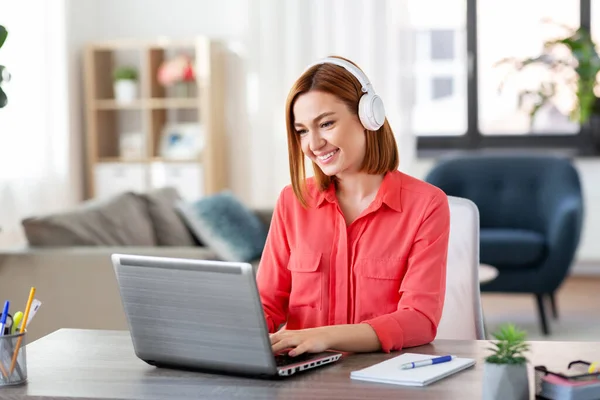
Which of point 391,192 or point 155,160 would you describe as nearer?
point 391,192

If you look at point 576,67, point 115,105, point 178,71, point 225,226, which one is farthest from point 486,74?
point 225,226

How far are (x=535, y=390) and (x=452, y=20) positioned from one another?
217 inches

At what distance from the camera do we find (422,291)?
180 centimetres

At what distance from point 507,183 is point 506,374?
421cm

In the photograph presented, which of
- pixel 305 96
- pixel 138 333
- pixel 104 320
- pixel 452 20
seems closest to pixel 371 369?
pixel 138 333

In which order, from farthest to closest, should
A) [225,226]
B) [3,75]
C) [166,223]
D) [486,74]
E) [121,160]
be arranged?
[486,74] < [121,160] < [225,226] < [166,223] < [3,75]

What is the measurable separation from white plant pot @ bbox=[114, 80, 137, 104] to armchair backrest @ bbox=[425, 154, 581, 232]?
2.09 m

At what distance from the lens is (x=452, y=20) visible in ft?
21.8

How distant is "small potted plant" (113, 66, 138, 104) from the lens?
6.28 m

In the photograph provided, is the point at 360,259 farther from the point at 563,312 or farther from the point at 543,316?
the point at 563,312

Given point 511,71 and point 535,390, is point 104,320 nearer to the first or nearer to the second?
point 535,390

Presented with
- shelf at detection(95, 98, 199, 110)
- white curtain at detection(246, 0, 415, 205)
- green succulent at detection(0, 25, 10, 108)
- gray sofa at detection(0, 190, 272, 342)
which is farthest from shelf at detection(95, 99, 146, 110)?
green succulent at detection(0, 25, 10, 108)

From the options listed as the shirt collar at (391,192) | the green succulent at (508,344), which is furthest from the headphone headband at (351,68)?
the green succulent at (508,344)

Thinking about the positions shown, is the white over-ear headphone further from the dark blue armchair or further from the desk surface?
the dark blue armchair
